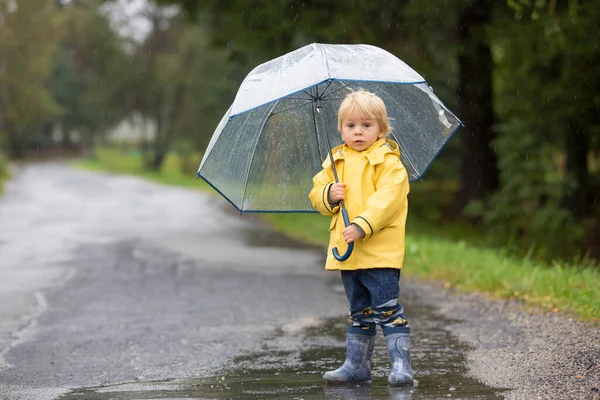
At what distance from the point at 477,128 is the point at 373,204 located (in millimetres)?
13463

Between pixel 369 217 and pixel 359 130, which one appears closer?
pixel 369 217

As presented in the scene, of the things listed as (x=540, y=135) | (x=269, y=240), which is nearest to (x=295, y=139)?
(x=269, y=240)

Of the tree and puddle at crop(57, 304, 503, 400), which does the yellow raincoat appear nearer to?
puddle at crop(57, 304, 503, 400)

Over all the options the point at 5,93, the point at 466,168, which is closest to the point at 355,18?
the point at 466,168

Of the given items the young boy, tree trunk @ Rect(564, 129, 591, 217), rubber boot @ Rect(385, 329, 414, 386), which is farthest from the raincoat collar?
tree trunk @ Rect(564, 129, 591, 217)

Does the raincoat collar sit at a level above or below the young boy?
above

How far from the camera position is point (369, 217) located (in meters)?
4.65

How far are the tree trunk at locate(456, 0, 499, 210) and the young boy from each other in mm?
11675

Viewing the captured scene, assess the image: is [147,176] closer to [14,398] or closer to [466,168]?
[466,168]

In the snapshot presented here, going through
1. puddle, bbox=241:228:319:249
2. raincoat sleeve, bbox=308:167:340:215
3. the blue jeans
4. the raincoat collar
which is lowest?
puddle, bbox=241:228:319:249

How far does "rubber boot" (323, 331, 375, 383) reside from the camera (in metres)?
4.98

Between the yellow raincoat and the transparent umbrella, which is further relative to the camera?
the transparent umbrella

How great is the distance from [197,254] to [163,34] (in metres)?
36.0

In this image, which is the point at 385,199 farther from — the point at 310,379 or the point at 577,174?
the point at 577,174
